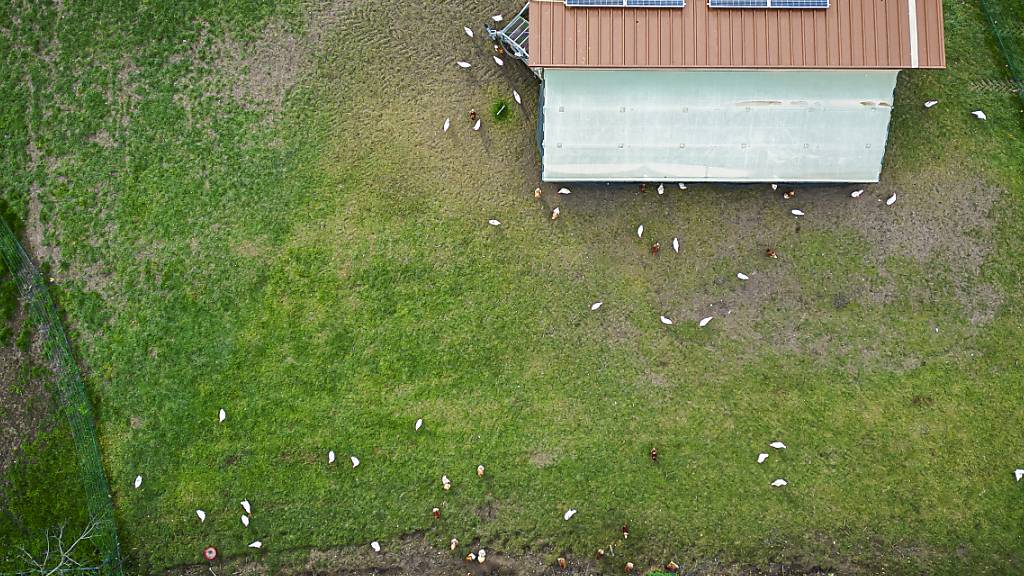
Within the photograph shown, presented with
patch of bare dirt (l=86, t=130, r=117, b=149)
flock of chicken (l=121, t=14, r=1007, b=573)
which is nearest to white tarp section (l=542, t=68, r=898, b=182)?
flock of chicken (l=121, t=14, r=1007, b=573)

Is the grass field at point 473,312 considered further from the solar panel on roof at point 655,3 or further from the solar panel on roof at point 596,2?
the solar panel on roof at point 655,3

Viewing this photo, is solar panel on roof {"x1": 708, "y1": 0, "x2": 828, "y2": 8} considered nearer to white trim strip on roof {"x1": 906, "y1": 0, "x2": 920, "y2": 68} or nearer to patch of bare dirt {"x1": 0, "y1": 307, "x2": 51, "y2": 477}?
white trim strip on roof {"x1": 906, "y1": 0, "x2": 920, "y2": 68}

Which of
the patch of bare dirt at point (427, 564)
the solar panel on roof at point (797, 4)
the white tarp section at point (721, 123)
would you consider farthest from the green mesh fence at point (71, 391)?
the solar panel on roof at point (797, 4)

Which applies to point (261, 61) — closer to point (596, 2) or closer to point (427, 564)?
point (596, 2)

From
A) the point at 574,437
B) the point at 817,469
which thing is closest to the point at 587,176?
the point at 574,437

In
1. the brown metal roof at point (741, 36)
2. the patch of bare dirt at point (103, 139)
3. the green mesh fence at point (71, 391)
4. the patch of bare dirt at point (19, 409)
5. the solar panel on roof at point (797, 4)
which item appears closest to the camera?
the solar panel on roof at point (797, 4)

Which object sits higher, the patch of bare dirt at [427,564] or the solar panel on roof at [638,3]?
the solar panel on roof at [638,3]
